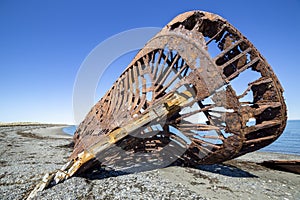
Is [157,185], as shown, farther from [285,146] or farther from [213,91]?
[285,146]

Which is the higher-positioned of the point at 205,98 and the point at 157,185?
A: the point at 205,98

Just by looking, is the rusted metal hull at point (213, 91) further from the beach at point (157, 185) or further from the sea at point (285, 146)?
the sea at point (285, 146)

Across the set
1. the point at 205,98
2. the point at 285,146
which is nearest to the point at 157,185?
the point at 205,98

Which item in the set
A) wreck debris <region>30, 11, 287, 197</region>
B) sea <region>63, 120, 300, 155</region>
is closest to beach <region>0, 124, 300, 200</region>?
wreck debris <region>30, 11, 287, 197</region>

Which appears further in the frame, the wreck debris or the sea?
the sea

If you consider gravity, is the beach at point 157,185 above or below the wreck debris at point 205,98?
below

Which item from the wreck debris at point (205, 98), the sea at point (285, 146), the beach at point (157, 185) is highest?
the wreck debris at point (205, 98)

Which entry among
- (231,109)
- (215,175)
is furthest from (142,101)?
(215,175)

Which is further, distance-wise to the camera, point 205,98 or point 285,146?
point 285,146

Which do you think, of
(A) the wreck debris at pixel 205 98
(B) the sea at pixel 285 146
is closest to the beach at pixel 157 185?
(A) the wreck debris at pixel 205 98

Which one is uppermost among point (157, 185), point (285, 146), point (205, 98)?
point (205, 98)

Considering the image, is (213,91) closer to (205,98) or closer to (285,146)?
(205,98)

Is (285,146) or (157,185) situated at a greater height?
(157,185)

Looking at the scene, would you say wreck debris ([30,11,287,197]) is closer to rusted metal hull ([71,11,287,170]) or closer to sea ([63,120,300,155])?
rusted metal hull ([71,11,287,170])
